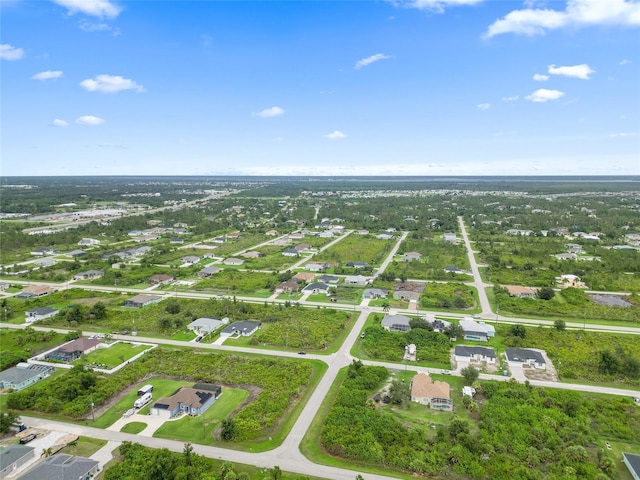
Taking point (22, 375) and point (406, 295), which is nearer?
point (22, 375)

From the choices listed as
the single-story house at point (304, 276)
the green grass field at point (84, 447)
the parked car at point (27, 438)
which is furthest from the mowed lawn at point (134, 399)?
the single-story house at point (304, 276)

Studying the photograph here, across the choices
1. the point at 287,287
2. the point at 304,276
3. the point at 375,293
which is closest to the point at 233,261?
the point at 304,276

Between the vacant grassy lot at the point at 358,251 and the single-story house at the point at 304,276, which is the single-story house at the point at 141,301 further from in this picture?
the vacant grassy lot at the point at 358,251

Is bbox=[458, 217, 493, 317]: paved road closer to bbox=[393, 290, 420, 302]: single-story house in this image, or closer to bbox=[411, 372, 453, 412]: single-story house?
bbox=[393, 290, 420, 302]: single-story house

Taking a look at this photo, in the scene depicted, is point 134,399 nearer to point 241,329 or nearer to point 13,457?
point 13,457

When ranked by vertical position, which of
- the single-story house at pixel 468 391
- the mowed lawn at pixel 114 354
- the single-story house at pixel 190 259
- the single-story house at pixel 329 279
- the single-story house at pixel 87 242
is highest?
the single-story house at pixel 87 242

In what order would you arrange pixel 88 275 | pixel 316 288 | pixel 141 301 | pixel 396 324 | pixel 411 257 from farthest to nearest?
pixel 411 257, pixel 88 275, pixel 316 288, pixel 141 301, pixel 396 324
